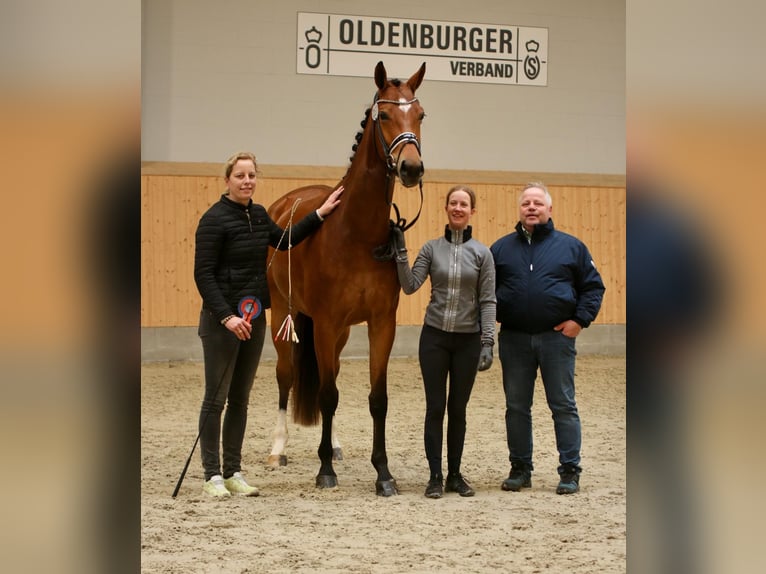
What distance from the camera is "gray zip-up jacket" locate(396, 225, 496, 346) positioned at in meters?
4.61

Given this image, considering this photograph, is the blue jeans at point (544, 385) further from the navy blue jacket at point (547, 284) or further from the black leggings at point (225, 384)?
the black leggings at point (225, 384)

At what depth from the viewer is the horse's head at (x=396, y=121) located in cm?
442

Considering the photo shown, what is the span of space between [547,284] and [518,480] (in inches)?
43.1

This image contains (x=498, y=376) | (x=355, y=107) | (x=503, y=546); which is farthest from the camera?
(x=355, y=107)

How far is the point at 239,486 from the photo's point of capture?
15.4ft

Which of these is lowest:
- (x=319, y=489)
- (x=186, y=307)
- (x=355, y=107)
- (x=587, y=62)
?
(x=319, y=489)

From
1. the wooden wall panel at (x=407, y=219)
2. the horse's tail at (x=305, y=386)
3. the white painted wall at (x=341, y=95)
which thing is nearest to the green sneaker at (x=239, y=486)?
the horse's tail at (x=305, y=386)

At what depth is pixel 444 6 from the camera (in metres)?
10.9

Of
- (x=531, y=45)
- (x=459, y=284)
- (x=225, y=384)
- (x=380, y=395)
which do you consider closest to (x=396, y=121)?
(x=459, y=284)

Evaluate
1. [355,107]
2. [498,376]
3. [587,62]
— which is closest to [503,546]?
[498,376]

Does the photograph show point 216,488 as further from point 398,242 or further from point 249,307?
point 398,242

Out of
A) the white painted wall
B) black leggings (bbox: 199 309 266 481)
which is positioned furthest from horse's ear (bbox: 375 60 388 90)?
the white painted wall

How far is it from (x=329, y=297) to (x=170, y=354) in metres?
5.46
